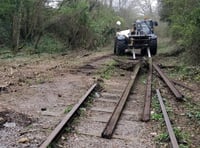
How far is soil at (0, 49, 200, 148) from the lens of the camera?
5.29 m

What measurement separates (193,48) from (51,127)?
9872mm

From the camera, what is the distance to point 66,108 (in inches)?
283

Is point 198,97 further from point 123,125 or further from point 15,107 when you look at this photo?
point 15,107

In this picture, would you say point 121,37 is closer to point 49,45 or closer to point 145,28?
point 145,28

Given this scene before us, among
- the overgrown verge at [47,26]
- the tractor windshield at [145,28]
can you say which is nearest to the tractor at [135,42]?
the tractor windshield at [145,28]

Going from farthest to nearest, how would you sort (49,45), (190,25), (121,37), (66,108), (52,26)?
(52,26) → (49,45) → (121,37) → (190,25) → (66,108)

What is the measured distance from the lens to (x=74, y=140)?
5.28m

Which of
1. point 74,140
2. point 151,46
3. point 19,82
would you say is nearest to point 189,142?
point 74,140

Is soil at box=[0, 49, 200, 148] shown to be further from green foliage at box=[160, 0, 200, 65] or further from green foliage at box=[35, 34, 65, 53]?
green foliage at box=[35, 34, 65, 53]

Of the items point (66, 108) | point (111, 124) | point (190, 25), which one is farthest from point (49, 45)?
point (111, 124)

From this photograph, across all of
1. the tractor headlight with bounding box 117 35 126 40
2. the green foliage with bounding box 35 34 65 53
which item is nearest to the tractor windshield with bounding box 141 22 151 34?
the tractor headlight with bounding box 117 35 126 40

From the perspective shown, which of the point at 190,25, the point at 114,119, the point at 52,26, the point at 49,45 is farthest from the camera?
the point at 52,26

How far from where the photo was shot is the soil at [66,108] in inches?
208

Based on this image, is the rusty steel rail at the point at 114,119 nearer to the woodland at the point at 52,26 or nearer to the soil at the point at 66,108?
the soil at the point at 66,108
